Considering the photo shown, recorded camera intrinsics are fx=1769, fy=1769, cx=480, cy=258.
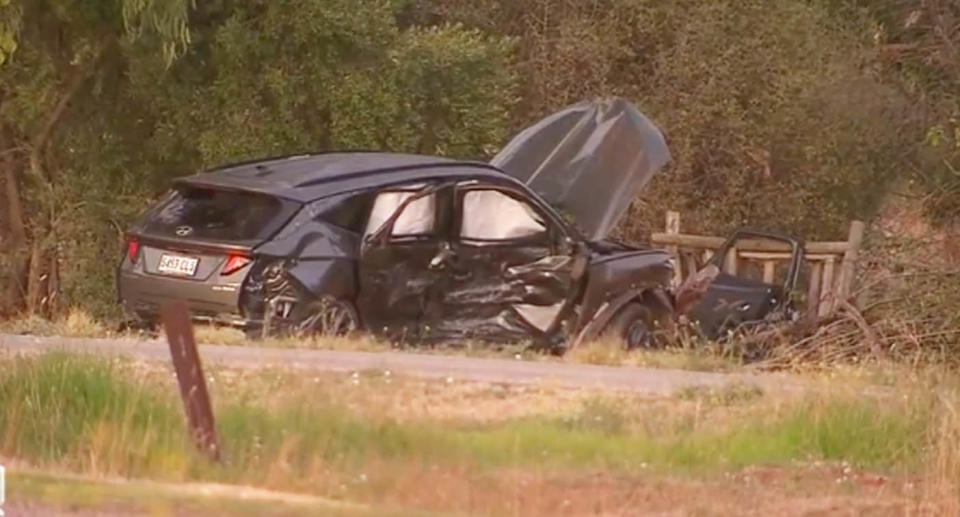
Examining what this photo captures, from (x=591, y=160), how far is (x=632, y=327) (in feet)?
6.87

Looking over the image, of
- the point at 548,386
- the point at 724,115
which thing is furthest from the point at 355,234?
the point at 724,115

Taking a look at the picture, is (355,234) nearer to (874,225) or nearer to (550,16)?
(550,16)

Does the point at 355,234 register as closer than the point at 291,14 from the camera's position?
Yes

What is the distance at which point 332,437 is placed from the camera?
8.48m

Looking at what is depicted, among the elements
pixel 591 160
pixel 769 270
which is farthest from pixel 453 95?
pixel 591 160

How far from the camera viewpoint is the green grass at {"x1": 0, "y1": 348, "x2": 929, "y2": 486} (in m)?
8.13

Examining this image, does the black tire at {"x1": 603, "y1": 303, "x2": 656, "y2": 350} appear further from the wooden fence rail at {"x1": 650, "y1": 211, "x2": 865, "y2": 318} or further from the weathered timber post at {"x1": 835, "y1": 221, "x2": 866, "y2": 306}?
the wooden fence rail at {"x1": 650, "y1": 211, "x2": 865, "y2": 318}

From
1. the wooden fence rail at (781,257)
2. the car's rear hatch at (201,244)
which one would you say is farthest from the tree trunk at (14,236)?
the car's rear hatch at (201,244)

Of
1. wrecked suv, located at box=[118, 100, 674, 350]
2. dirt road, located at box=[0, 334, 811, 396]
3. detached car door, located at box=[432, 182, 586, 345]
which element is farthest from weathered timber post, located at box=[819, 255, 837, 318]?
dirt road, located at box=[0, 334, 811, 396]

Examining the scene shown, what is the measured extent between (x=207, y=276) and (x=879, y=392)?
5.61 meters

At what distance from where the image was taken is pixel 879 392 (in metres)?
9.55

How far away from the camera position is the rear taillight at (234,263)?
515 inches

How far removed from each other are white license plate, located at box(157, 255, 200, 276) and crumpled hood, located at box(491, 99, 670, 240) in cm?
360

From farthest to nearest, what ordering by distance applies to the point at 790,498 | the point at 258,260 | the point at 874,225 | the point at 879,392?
the point at 874,225
the point at 258,260
the point at 879,392
the point at 790,498
